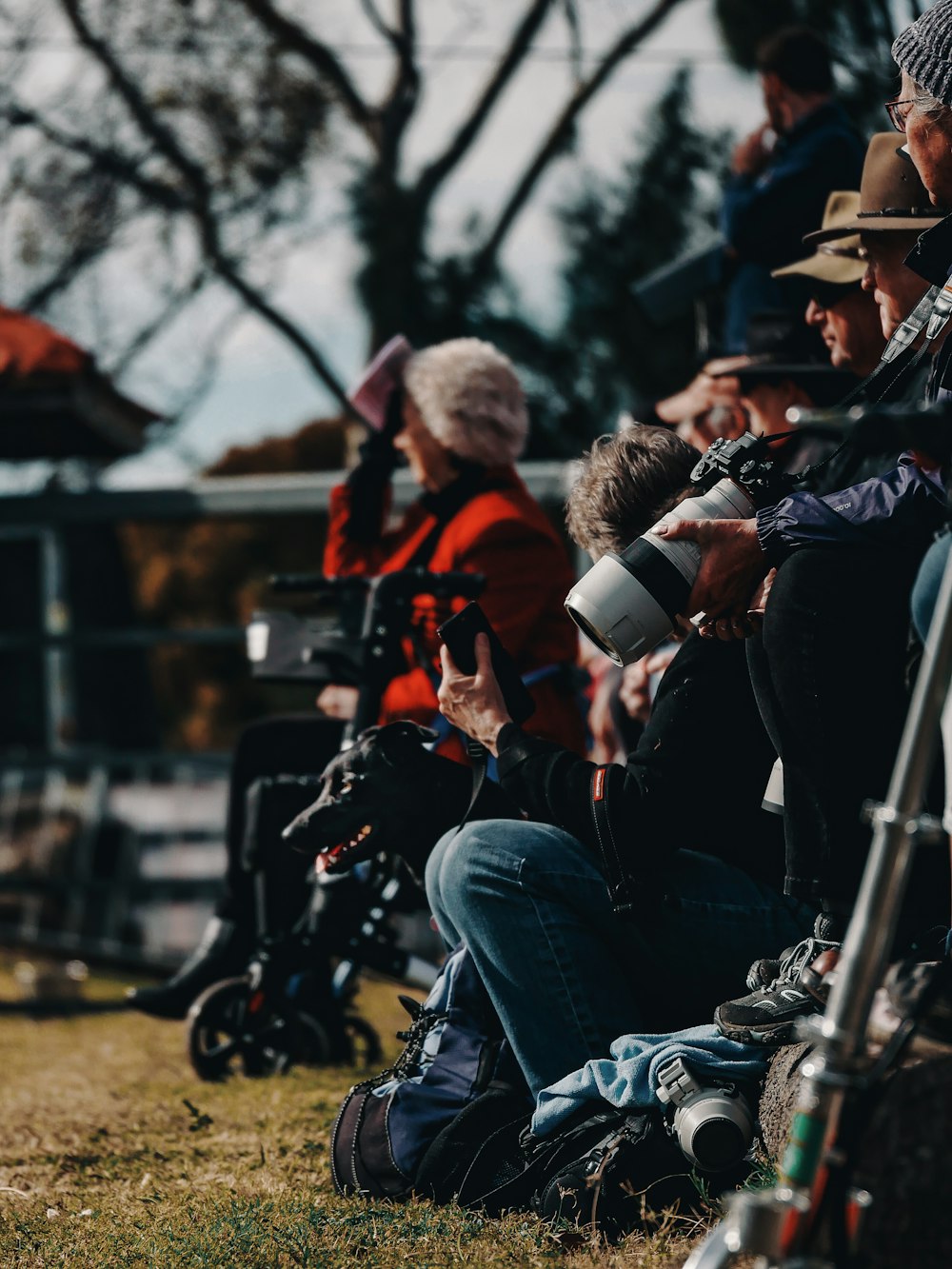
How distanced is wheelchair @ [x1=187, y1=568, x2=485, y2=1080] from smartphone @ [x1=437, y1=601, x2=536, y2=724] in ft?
2.54

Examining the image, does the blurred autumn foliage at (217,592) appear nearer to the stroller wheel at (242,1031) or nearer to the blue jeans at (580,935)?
the stroller wheel at (242,1031)

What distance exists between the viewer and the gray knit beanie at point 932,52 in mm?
Answer: 2309

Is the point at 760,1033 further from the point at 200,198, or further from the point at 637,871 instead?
the point at 200,198

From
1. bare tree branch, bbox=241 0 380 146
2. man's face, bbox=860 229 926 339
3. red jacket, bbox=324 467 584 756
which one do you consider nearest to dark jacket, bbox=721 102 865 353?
red jacket, bbox=324 467 584 756

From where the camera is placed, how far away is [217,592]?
1541 cm

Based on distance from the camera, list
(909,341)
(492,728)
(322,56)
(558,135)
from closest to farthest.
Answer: (909,341) < (492,728) < (558,135) < (322,56)

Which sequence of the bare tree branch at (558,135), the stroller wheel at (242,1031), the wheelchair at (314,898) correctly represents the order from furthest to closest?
the bare tree branch at (558,135), the stroller wheel at (242,1031), the wheelchair at (314,898)

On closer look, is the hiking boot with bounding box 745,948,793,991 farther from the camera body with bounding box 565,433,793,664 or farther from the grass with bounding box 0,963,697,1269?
the camera body with bounding box 565,433,793,664

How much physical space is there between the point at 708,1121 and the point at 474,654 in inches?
36.1

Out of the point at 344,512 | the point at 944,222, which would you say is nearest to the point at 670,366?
the point at 344,512

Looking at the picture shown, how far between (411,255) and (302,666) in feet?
25.4

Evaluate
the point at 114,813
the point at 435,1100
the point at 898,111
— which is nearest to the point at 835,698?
the point at 898,111

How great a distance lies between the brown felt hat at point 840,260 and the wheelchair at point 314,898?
1001mm

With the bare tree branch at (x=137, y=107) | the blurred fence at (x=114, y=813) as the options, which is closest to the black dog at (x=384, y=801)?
the blurred fence at (x=114, y=813)
